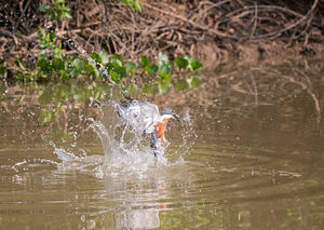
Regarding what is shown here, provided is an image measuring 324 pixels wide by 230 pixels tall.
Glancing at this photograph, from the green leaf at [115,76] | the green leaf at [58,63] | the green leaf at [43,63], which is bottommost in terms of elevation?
the green leaf at [115,76]

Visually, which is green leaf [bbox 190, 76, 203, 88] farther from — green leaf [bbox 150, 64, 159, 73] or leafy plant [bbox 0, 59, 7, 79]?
leafy plant [bbox 0, 59, 7, 79]

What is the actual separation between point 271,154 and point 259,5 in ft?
29.2

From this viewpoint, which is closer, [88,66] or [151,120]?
[151,120]

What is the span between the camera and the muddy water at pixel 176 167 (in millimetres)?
3281

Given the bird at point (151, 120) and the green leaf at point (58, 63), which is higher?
the green leaf at point (58, 63)

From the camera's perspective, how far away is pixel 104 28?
10.7 metres

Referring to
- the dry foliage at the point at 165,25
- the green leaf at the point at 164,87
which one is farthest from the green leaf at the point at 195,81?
the dry foliage at the point at 165,25

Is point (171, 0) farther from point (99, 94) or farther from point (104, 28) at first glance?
point (99, 94)

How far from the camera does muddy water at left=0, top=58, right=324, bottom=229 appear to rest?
328 cm

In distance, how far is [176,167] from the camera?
14.5 feet

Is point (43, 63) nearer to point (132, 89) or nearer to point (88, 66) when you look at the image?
point (88, 66)

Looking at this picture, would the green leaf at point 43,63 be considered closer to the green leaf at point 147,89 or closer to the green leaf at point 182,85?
the green leaf at point 147,89

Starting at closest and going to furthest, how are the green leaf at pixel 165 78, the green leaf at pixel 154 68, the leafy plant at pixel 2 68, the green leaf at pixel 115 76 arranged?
1. the green leaf at pixel 115 76
2. the green leaf at pixel 154 68
3. the green leaf at pixel 165 78
4. the leafy plant at pixel 2 68

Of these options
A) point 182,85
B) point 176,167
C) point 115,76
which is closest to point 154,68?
point 182,85
